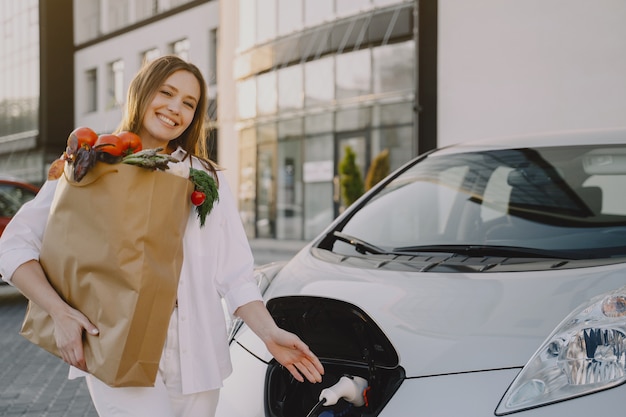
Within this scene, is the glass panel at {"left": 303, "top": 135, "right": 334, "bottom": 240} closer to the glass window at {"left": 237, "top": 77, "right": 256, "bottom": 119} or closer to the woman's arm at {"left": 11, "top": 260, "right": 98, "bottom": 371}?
the glass window at {"left": 237, "top": 77, "right": 256, "bottom": 119}

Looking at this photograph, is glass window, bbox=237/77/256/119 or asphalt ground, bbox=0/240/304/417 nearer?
asphalt ground, bbox=0/240/304/417

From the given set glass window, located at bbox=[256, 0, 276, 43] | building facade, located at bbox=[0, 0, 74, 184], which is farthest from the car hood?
building facade, located at bbox=[0, 0, 74, 184]

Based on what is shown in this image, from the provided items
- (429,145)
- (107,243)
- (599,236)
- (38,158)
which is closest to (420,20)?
(429,145)

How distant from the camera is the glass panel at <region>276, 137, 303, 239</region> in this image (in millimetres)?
21928

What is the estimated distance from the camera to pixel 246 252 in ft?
7.60

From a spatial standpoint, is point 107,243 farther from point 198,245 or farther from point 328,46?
point 328,46

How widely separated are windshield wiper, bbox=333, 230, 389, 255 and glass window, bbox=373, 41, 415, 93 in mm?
15240

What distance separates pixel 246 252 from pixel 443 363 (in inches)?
27.0

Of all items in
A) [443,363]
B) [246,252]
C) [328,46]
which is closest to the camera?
[443,363]

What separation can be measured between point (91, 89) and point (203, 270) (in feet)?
121

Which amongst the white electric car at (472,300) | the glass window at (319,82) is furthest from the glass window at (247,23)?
the white electric car at (472,300)

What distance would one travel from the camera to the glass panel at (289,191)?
2193 centimetres

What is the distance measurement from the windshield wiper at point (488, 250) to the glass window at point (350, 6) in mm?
16919

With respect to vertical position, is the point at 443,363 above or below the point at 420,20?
below
